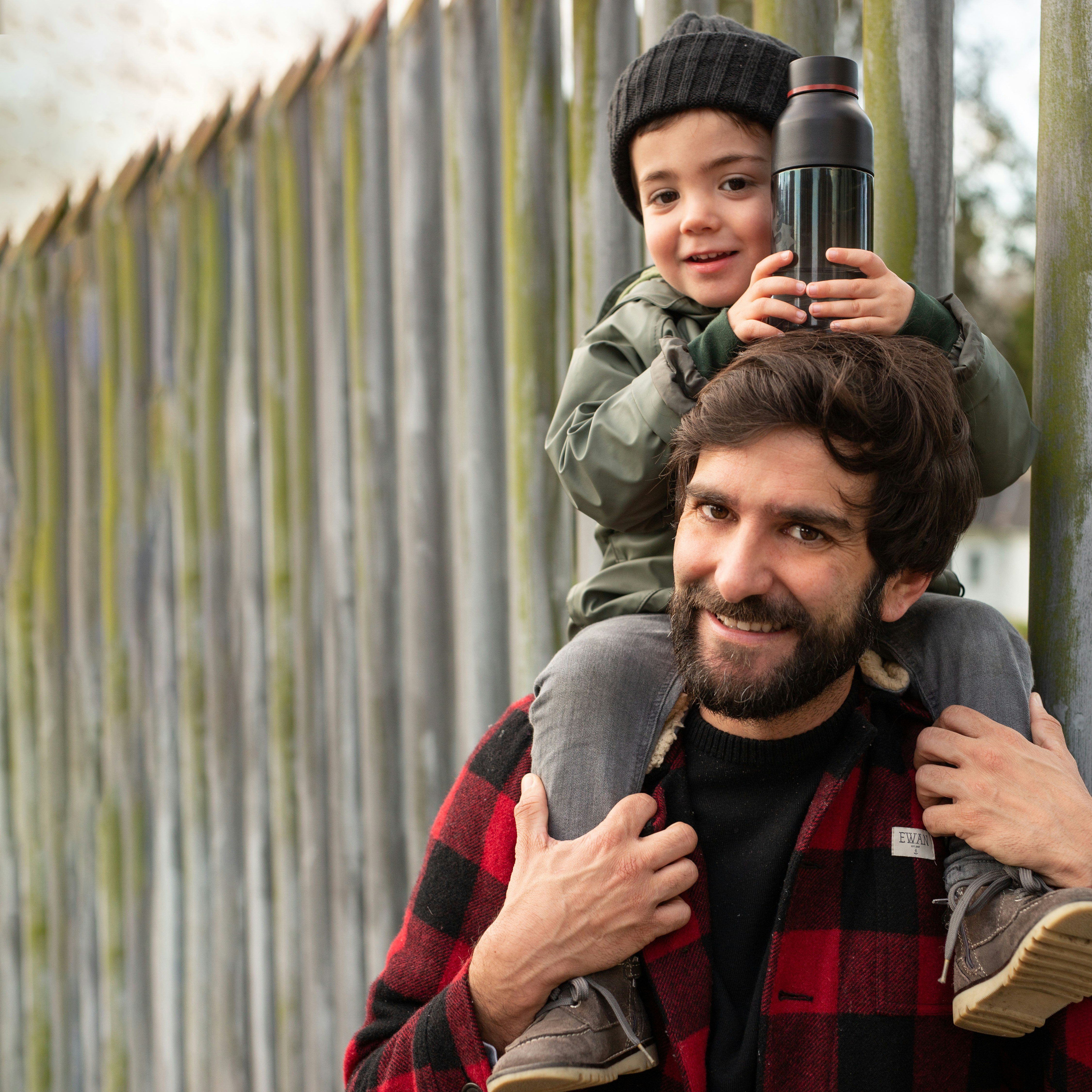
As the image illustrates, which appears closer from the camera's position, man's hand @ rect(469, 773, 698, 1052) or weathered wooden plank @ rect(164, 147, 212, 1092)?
man's hand @ rect(469, 773, 698, 1052)

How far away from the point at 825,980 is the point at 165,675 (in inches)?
97.2

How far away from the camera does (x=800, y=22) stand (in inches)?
81.2

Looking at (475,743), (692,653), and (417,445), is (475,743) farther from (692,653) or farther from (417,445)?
(692,653)

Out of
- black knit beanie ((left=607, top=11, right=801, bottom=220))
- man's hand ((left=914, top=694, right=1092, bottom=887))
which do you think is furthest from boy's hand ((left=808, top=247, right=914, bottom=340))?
man's hand ((left=914, top=694, right=1092, bottom=887))

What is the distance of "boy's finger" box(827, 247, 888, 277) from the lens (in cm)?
153

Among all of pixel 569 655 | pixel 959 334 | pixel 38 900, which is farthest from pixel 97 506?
pixel 959 334

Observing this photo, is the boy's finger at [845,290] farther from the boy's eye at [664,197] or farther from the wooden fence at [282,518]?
the wooden fence at [282,518]

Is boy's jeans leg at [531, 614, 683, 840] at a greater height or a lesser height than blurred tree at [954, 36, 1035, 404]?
lesser

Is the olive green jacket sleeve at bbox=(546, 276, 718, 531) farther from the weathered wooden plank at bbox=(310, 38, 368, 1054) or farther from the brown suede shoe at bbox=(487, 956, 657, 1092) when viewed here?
the weathered wooden plank at bbox=(310, 38, 368, 1054)

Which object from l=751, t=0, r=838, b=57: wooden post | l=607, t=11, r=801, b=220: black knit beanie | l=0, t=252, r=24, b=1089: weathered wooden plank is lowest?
l=0, t=252, r=24, b=1089: weathered wooden plank

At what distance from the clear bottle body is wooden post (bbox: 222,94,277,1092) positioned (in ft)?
6.59

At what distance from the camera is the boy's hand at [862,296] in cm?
153

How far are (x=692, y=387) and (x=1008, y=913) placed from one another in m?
0.90

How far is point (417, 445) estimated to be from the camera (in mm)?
2756
